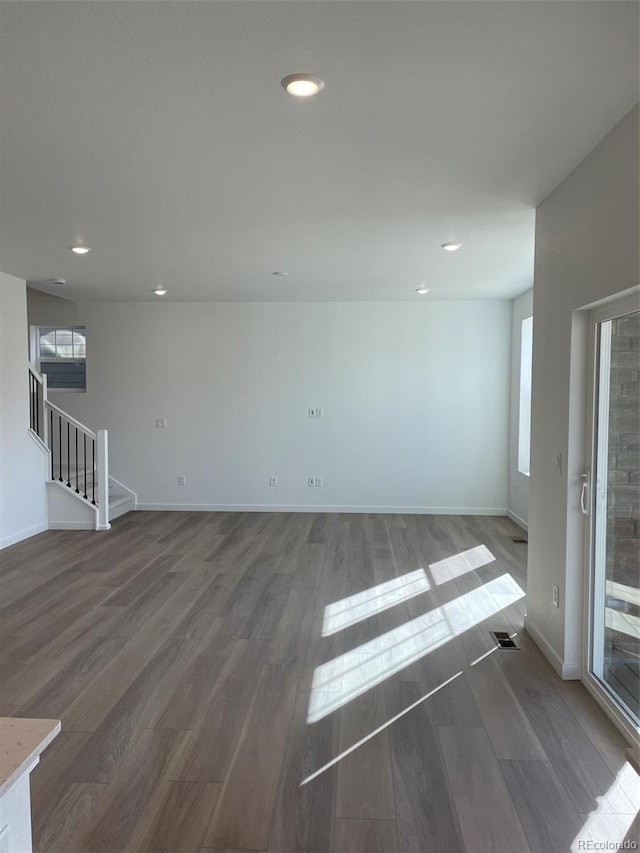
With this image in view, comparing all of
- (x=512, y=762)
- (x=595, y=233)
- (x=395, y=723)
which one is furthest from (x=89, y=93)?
(x=512, y=762)

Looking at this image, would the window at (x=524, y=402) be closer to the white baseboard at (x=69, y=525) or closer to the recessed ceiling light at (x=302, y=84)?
the white baseboard at (x=69, y=525)

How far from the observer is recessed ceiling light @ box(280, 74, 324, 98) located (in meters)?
2.16

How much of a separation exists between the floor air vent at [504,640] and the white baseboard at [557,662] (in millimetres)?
137

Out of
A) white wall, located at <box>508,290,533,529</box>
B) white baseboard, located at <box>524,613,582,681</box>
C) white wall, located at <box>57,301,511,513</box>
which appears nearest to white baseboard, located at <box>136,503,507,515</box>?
white wall, located at <box>57,301,511,513</box>

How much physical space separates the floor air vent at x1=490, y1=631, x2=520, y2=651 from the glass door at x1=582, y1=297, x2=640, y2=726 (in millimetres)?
599

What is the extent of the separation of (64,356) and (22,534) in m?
2.84

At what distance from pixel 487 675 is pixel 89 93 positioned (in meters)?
3.36

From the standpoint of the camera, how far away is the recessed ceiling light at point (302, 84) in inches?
85.2

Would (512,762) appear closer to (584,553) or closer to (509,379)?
(584,553)

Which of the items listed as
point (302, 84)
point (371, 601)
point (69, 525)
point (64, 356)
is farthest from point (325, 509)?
point (302, 84)

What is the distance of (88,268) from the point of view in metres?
5.61

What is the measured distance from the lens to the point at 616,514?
113 inches

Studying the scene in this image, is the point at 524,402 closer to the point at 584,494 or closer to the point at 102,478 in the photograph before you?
the point at 584,494

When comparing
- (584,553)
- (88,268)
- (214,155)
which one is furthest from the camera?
(88,268)
